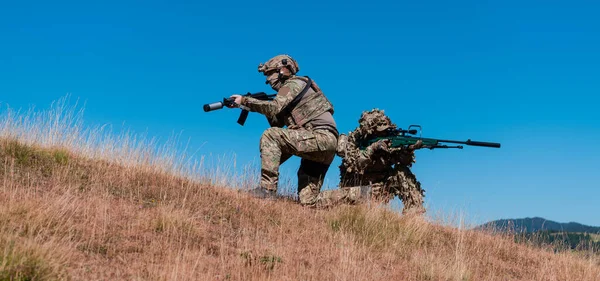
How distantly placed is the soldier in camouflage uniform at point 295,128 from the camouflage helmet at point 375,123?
199 centimetres

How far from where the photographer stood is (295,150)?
9.04m

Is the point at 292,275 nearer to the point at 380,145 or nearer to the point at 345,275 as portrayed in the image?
the point at 345,275

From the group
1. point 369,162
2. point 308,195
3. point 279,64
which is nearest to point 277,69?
point 279,64

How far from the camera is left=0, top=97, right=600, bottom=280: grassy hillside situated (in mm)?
5102

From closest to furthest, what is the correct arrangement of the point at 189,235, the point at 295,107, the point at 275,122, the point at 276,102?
1. the point at 189,235
2. the point at 276,102
3. the point at 295,107
4. the point at 275,122

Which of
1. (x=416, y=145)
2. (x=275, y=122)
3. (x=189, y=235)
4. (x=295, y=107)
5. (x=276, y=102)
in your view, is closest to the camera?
(x=189, y=235)

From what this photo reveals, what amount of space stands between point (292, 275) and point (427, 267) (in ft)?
6.31

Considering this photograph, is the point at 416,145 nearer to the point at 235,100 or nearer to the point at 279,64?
the point at 279,64

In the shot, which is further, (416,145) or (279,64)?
(416,145)

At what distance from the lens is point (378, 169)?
11641 mm

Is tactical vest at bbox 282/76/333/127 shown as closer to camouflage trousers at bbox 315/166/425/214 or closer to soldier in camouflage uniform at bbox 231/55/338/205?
soldier in camouflage uniform at bbox 231/55/338/205

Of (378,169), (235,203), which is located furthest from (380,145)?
(235,203)

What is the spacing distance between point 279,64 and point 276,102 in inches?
37.8

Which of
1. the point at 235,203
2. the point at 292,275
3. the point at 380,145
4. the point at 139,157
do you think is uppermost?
the point at 380,145
